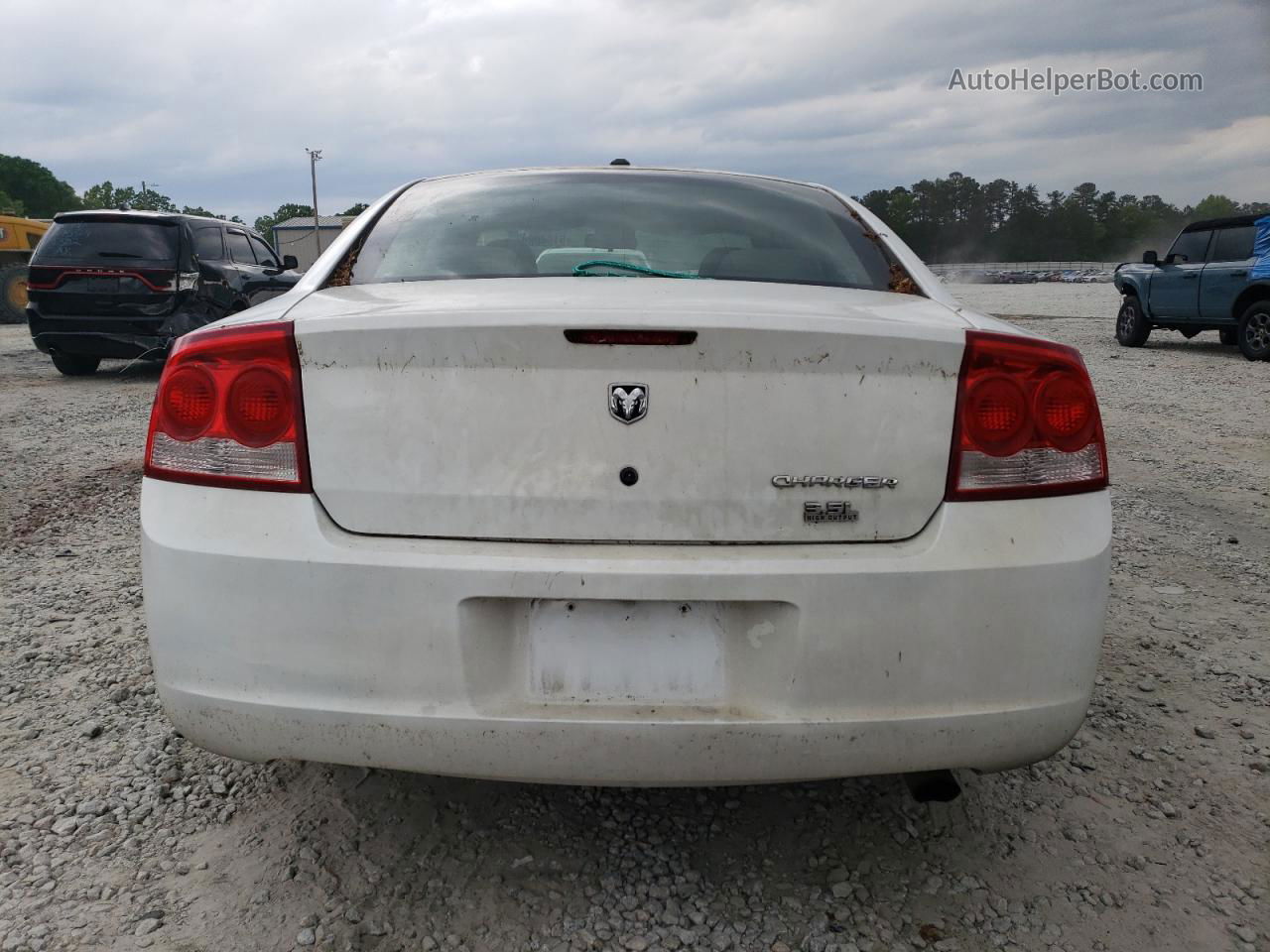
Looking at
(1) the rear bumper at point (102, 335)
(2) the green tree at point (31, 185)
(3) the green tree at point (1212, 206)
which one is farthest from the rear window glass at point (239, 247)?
(3) the green tree at point (1212, 206)

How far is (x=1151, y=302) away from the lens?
43.5 ft

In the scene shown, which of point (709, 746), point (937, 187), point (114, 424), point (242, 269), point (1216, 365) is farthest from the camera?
point (937, 187)

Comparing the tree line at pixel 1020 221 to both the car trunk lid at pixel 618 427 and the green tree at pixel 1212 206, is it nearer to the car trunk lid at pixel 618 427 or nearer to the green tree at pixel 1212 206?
the green tree at pixel 1212 206

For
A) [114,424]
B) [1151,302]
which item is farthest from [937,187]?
[114,424]

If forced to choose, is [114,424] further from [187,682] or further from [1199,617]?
[1199,617]

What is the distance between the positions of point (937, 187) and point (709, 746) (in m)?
120

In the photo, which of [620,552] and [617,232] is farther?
[617,232]

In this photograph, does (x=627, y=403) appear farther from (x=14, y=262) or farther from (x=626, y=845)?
(x=14, y=262)

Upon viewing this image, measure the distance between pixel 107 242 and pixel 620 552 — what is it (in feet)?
32.5

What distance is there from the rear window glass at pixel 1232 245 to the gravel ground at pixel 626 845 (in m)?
10.7

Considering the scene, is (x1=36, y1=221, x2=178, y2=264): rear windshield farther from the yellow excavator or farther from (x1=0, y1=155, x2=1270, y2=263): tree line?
(x1=0, y1=155, x2=1270, y2=263): tree line

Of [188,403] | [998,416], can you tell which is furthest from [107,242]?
[998,416]

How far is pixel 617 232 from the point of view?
2.55 m

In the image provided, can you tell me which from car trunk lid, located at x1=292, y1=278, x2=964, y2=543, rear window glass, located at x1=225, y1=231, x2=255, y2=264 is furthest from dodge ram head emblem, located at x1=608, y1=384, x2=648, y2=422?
rear window glass, located at x1=225, y1=231, x2=255, y2=264
